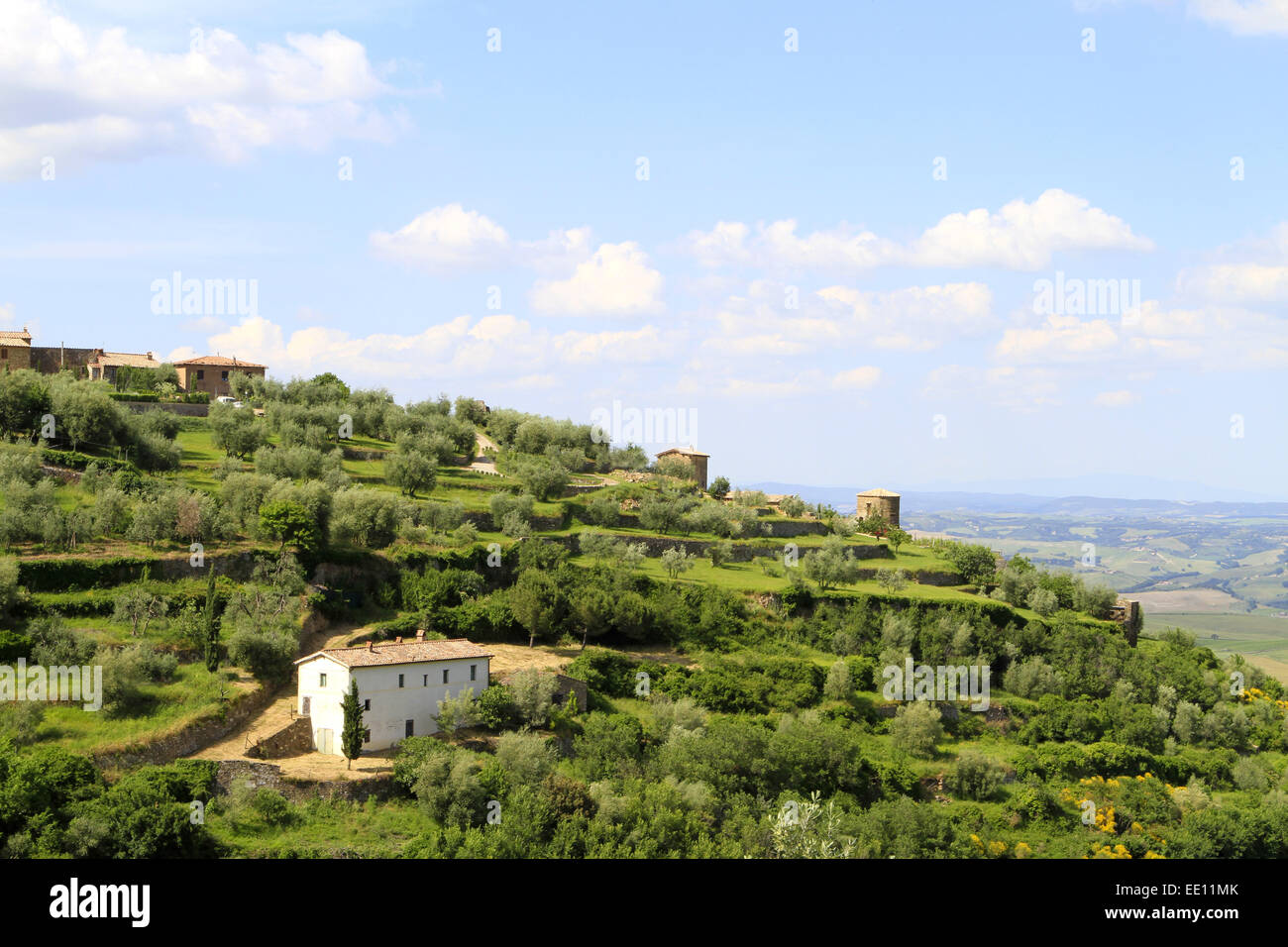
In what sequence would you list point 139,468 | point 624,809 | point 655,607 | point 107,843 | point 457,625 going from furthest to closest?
1. point 139,468
2. point 655,607
3. point 457,625
4. point 624,809
5. point 107,843

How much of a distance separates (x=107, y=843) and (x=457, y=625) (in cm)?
1628

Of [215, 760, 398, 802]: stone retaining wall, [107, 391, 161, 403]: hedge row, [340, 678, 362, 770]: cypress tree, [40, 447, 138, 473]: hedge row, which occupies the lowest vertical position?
[215, 760, 398, 802]: stone retaining wall

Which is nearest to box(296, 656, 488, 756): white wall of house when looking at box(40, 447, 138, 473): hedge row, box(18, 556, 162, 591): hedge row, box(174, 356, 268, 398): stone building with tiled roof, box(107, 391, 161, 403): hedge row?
box(18, 556, 162, 591): hedge row

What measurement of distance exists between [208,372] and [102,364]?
624 cm

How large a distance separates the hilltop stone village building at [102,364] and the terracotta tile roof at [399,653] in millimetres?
38040

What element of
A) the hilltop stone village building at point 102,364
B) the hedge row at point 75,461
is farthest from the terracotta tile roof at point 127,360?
the hedge row at point 75,461

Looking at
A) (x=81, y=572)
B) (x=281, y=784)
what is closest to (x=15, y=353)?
(x=81, y=572)

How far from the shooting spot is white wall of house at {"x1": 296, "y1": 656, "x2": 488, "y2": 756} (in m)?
31.0

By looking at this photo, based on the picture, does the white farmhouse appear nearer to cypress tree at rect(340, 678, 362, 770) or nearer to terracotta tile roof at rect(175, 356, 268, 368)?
cypress tree at rect(340, 678, 362, 770)

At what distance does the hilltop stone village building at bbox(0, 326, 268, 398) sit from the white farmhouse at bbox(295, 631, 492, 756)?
39.2 meters

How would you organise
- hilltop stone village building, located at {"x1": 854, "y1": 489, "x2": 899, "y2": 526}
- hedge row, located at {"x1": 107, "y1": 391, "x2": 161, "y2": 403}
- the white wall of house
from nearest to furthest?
the white wall of house < hedge row, located at {"x1": 107, "y1": 391, "x2": 161, "y2": 403} < hilltop stone village building, located at {"x1": 854, "y1": 489, "x2": 899, "y2": 526}

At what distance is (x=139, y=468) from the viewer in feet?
154
